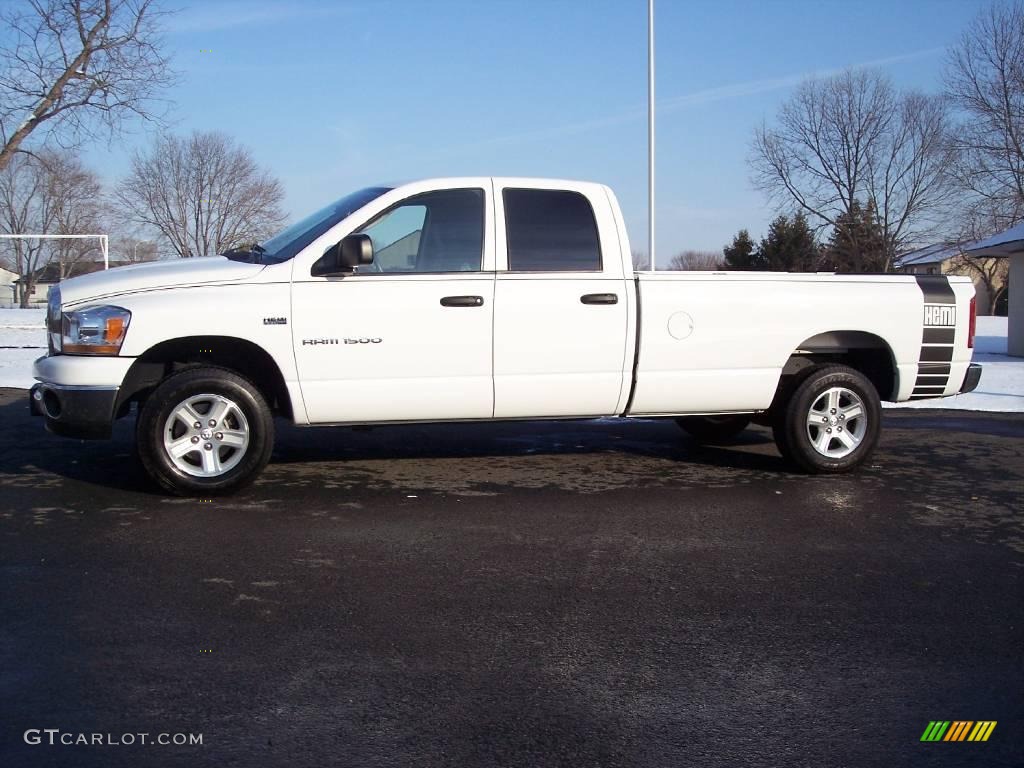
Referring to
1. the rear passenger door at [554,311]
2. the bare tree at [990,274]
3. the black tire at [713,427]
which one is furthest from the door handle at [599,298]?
the bare tree at [990,274]

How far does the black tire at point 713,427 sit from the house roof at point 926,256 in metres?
42.2

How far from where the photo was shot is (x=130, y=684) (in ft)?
11.4

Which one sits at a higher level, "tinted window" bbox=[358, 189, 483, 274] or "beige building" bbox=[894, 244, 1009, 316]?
"beige building" bbox=[894, 244, 1009, 316]

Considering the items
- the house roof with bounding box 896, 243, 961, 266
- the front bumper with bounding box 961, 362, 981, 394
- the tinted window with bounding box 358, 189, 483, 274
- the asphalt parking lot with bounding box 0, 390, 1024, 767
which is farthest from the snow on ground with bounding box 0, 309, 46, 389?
the house roof with bounding box 896, 243, 961, 266

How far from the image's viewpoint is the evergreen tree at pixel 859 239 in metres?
45.6

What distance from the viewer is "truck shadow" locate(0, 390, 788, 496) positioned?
714 cm

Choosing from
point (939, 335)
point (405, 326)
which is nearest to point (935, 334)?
point (939, 335)

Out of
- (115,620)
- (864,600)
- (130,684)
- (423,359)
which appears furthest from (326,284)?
(864,600)

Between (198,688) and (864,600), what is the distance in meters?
2.99

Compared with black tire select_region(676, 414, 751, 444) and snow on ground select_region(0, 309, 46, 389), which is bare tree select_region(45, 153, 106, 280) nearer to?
snow on ground select_region(0, 309, 46, 389)

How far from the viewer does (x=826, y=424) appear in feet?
23.7

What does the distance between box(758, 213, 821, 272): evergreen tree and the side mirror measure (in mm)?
42151

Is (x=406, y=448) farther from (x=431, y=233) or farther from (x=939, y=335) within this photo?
(x=939, y=335)

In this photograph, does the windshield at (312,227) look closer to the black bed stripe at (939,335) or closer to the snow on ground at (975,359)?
the black bed stripe at (939,335)
